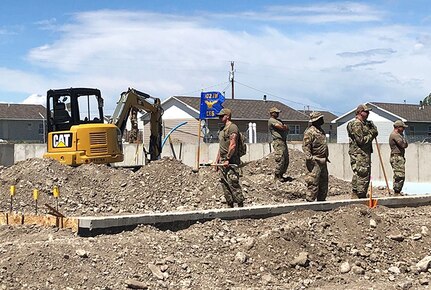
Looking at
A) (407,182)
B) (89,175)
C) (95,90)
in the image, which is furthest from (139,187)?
(407,182)

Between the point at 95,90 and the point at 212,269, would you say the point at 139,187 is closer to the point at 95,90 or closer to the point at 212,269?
the point at 95,90

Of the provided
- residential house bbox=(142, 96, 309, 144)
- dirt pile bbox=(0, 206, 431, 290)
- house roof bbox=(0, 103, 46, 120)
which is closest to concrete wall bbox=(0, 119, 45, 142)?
house roof bbox=(0, 103, 46, 120)

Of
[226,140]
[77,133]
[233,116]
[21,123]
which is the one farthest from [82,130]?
[21,123]

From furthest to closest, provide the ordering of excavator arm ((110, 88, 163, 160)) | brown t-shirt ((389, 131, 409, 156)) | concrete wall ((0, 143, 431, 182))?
excavator arm ((110, 88, 163, 160)) < concrete wall ((0, 143, 431, 182)) < brown t-shirt ((389, 131, 409, 156))

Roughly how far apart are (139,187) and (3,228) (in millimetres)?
6357

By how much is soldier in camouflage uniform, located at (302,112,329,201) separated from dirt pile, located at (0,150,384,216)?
2556 mm

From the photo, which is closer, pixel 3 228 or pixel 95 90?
pixel 3 228

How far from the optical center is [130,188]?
16859 mm

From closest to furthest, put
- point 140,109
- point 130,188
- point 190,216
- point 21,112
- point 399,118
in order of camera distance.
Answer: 1. point 190,216
2. point 130,188
3. point 140,109
4. point 399,118
5. point 21,112

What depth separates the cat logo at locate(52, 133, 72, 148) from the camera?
19.0 metres

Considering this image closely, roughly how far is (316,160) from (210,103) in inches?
393

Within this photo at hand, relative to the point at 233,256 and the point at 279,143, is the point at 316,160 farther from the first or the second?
the point at 279,143

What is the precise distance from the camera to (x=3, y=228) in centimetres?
1063

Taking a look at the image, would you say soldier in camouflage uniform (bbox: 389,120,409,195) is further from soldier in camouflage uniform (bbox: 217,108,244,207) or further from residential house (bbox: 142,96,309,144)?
residential house (bbox: 142,96,309,144)
